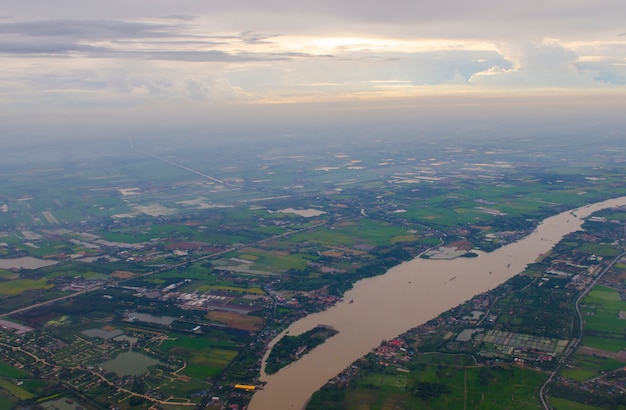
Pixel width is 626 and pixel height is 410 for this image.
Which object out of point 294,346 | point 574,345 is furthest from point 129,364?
point 574,345

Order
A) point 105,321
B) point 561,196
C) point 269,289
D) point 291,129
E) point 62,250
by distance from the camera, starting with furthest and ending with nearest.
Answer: point 291,129
point 561,196
point 62,250
point 269,289
point 105,321

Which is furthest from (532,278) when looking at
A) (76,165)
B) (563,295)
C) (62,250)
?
(76,165)

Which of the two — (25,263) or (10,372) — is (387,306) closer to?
(10,372)

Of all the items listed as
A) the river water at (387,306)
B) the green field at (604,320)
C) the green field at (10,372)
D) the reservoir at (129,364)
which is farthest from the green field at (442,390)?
the green field at (10,372)

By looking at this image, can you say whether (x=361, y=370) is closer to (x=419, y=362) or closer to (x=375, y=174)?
(x=419, y=362)

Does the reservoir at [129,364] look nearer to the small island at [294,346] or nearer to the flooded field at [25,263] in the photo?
the small island at [294,346]
